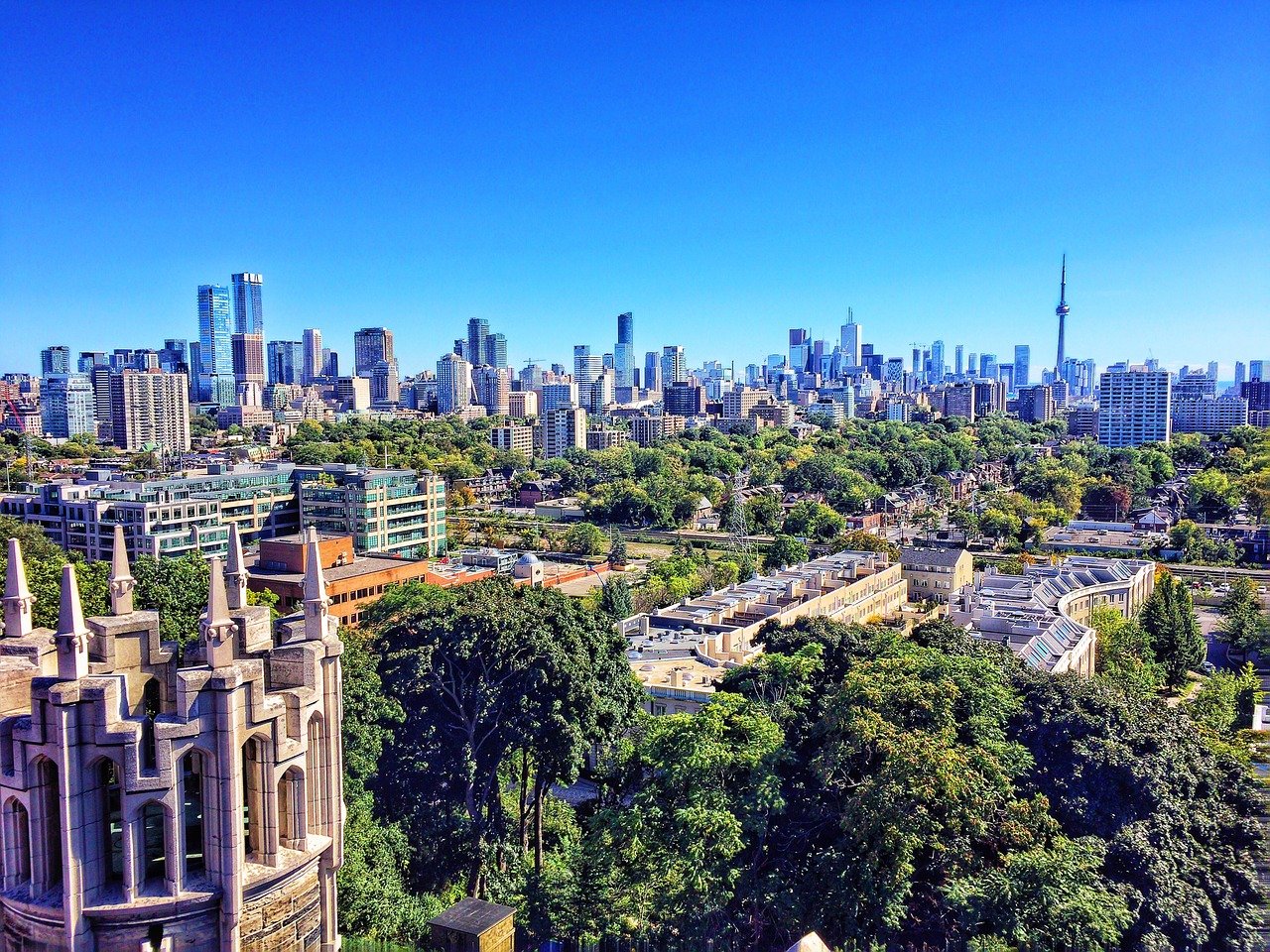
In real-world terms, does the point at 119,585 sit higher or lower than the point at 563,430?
higher

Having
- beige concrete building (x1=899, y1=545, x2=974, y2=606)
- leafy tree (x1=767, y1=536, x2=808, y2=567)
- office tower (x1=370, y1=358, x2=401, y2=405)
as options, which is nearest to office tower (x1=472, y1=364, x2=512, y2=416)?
office tower (x1=370, y1=358, x2=401, y2=405)

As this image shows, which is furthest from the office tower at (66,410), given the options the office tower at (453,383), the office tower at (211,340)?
the office tower at (211,340)

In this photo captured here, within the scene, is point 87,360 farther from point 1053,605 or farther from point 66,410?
point 1053,605

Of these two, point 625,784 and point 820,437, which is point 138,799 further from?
point 820,437

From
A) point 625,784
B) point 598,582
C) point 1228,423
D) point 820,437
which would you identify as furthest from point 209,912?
point 1228,423

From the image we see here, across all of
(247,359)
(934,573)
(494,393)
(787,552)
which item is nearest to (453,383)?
(494,393)

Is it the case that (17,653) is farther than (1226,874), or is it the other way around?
(1226,874)
